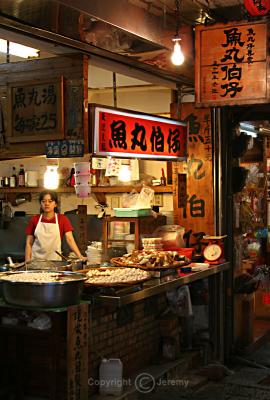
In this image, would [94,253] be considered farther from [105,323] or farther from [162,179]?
[105,323]

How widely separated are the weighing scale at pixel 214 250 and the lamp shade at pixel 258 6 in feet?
11.7

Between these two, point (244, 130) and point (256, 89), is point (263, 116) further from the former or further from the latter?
point (256, 89)

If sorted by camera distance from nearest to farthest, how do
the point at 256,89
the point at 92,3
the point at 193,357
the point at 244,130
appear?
the point at 92,3 < the point at 256,89 < the point at 193,357 < the point at 244,130

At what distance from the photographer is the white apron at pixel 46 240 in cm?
1098

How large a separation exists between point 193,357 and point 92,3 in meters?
5.31

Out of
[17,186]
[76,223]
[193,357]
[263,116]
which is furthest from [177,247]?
[17,186]

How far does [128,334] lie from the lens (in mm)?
8312

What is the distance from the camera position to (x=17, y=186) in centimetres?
1316

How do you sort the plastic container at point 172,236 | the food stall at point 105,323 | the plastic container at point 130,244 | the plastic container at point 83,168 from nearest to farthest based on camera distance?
the food stall at point 105,323, the plastic container at point 83,168, the plastic container at point 172,236, the plastic container at point 130,244

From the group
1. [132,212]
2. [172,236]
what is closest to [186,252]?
[172,236]

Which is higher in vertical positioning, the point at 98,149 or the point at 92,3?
the point at 92,3

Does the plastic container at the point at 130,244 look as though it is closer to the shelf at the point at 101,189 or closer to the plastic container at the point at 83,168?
the shelf at the point at 101,189

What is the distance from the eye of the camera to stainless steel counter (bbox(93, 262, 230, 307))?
6.86 m

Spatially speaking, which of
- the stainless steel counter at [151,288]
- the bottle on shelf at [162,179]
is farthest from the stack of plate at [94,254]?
the stainless steel counter at [151,288]
